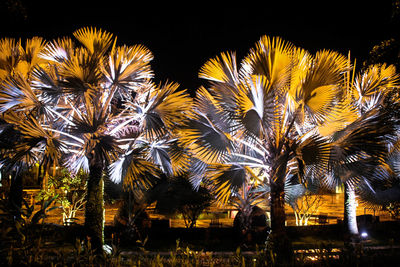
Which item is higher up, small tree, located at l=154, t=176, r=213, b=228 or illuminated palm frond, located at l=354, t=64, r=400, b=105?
illuminated palm frond, located at l=354, t=64, r=400, b=105

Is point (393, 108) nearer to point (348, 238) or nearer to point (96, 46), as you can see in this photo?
point (348, 238)

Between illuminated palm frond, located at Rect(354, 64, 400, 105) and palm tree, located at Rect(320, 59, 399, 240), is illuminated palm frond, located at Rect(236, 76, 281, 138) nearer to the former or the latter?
palm tree, located at Rect(320, 59, 399, 240)

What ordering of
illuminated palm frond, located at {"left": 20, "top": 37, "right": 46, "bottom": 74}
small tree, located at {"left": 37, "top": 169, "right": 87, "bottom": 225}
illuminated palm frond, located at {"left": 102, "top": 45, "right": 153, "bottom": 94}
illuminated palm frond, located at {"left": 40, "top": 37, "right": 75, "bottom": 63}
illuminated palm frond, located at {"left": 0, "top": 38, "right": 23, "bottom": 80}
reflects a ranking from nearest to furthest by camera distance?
illuminated palm frond, located at {"left": 102, "top": 45, "right": 153, "bottom": 94}
illuminated palm frond, located at {"left": 40, "top": 37, "right": 75, "bottom": 63}
illuminated palm frond, located at {"left": 0, "top": 38, "right": 23, "bottom": 80}
illuminated palm frond, located at {"left": 20, "top": 37, "right": 46, "bottom": 74}
small tree, located at {"left": 37, "top": 169, "right": 87, "bottom": 225}

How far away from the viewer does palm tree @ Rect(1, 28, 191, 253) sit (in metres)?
7.80

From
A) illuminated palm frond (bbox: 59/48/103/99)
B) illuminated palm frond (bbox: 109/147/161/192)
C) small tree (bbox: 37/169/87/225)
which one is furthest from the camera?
small tree (bbox: 37/169/87/225)

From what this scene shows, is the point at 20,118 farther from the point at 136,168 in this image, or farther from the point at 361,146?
the point at 361,146

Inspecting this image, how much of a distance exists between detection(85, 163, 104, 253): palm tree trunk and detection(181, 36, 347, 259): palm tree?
9.49 ft

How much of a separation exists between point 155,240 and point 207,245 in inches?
86.9

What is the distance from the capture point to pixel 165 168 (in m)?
10.1

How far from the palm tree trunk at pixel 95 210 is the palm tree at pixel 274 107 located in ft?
9.49

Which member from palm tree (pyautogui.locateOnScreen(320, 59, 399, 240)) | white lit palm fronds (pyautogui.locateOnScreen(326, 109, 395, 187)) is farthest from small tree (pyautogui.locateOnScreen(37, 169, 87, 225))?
white lit palm fronds (pyautogui.locateOnScreen(326, 109, 395, 187))

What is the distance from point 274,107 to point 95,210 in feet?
18.2

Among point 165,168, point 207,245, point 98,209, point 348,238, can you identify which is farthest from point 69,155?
point 348,238

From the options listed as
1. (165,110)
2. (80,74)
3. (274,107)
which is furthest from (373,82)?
(80,74)
